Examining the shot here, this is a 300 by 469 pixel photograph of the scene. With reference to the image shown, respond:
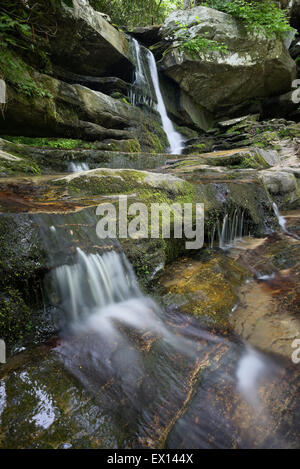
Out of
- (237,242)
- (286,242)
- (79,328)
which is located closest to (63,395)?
(79,328)

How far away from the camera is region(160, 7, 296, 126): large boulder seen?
10.5 metres

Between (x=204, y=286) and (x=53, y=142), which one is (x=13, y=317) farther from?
(x=53, y=142)

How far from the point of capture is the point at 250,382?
1756mm

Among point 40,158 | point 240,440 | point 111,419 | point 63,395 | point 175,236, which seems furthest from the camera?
point 40,158

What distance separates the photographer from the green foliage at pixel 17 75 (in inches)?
216

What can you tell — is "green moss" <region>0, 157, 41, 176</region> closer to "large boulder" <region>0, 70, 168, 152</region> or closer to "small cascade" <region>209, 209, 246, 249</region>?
"large boulder" <region>0, 70, 168, 152</region>

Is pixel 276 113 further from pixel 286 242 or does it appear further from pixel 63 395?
pixel 63 395

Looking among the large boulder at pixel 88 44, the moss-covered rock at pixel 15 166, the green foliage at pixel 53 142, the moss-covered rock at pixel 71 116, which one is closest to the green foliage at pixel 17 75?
the moss-covered rock at pixel 71 116

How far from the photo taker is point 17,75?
5789 millimetres

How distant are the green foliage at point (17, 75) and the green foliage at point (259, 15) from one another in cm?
988

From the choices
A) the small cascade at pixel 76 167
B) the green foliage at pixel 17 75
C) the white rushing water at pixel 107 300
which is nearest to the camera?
the white rushing water at pixel 107 300

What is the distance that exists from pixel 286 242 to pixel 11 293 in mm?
4404

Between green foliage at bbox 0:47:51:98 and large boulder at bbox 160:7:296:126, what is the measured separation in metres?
7.43

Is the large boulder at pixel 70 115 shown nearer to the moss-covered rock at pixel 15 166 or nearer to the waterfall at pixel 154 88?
the waterfall at pixel 154 88
